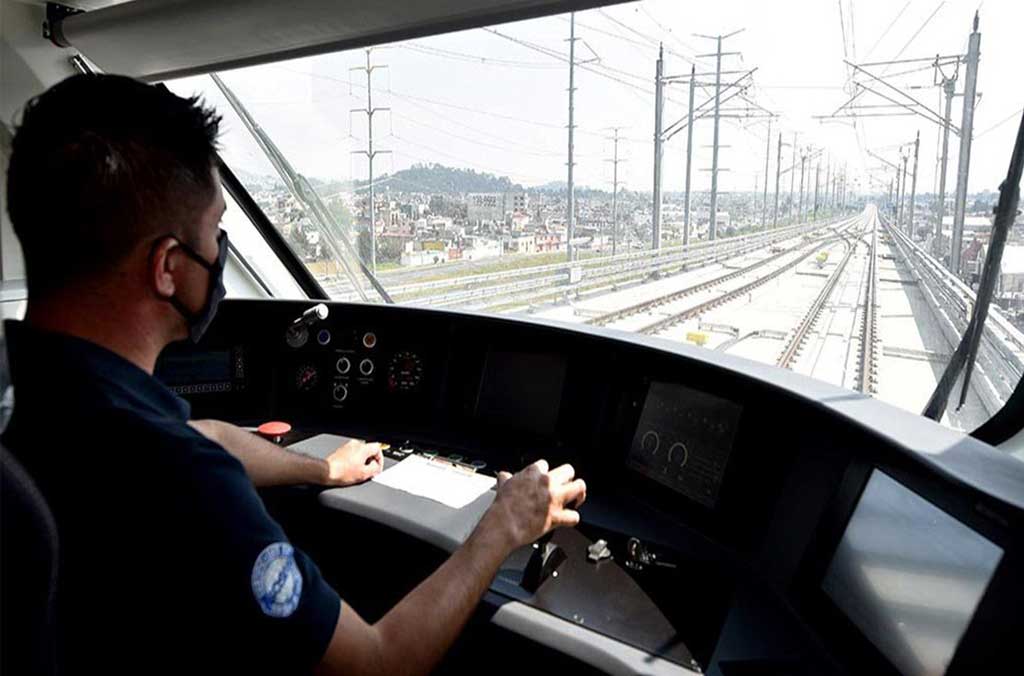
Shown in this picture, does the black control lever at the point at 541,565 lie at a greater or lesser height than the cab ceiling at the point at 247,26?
lesser

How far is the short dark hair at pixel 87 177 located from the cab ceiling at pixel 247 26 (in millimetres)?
1120

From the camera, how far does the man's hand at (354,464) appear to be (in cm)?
179

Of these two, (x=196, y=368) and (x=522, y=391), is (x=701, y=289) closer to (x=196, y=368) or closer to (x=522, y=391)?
(x=522, y=391)

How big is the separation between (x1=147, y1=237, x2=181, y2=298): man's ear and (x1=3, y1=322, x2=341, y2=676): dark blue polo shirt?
0.35ft

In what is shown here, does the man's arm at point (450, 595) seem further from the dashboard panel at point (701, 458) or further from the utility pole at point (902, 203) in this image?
the utility pole at point (902, 203)

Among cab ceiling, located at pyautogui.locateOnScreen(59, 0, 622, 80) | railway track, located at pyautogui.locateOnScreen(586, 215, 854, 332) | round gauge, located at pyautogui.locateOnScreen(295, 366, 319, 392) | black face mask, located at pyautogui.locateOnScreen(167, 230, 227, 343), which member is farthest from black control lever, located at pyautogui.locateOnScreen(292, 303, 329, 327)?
black face mask, located at pyautogui.locateOnScreen(167, 230, 227, 343)

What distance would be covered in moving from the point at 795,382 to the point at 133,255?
122cm

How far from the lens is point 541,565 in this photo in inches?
53.5

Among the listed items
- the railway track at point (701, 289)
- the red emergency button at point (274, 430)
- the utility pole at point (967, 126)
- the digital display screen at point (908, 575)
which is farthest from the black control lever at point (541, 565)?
the railway track at point (701, 289)

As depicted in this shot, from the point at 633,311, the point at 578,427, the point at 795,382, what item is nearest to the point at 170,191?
the point at 795,382

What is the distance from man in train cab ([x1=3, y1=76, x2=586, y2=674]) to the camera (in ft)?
2.36

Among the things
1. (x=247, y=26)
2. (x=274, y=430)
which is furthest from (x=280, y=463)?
(x=247, y=26)

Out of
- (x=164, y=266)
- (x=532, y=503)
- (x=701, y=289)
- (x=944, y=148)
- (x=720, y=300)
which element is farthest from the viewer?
(x=701, y=289)

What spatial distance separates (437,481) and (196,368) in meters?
1.15
